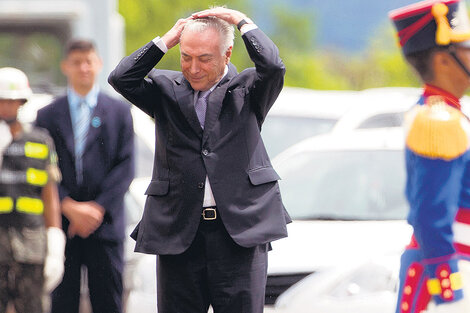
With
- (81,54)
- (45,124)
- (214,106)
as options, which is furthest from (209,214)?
(81,54)

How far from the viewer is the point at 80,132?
698 cm

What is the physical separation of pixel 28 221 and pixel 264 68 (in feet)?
6.64

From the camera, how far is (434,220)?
3904 millimetres

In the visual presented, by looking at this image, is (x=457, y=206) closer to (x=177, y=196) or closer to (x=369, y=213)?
(x=177, y=196)

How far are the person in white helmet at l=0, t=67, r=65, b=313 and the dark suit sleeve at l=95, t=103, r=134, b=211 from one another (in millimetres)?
449

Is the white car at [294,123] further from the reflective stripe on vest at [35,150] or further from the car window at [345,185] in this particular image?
the reflective stripe on vest at [35,150]

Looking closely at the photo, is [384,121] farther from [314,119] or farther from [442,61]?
[442,61]

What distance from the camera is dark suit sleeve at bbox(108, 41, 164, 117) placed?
16.8 feet

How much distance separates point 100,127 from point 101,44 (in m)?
5.92

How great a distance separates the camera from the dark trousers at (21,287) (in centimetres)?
640

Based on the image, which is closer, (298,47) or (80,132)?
(80,132)

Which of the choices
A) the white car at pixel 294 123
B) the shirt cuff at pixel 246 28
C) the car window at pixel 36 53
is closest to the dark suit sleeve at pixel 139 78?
the shirt cuff at pixel 246 28

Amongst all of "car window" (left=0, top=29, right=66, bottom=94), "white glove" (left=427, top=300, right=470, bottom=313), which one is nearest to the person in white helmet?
"white glove" (left=427, top=300, right=470, bottom=313)

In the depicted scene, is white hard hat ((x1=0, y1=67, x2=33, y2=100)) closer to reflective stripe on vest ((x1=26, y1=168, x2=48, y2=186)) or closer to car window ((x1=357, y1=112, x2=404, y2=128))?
reflective stripe on vest ((x1=26, y1=168, x2=48, y2=186))
